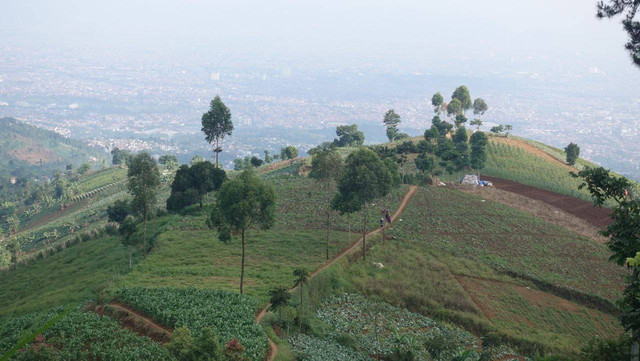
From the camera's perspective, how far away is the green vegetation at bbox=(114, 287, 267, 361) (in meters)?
26.1

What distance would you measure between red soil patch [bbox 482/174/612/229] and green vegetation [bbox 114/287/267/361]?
49902 mm

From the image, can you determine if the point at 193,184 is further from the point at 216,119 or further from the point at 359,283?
the point at 359,283

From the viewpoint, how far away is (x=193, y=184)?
194 feet

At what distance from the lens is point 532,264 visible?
1855 inches

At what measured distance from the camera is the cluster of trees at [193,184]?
57906 millimetres

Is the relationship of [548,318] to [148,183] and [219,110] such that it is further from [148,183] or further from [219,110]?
[219,110]

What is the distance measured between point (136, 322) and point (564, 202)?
2486 inches

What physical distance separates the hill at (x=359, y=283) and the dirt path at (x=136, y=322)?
125mm

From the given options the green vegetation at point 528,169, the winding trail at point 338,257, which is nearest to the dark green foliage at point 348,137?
the green vegetation at point 528,169

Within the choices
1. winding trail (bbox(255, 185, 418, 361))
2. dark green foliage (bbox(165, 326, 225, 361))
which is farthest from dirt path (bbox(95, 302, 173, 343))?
dark green foliage (bbox(165, 326, 225, 361))

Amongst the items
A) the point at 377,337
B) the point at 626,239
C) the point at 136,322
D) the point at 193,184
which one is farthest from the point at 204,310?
the point at 193,184

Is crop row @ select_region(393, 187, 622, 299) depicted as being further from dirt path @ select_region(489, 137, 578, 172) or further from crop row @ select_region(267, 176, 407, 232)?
dirt path @ select_region(489, 137, 578, 172)

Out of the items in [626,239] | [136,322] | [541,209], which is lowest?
[136,322]

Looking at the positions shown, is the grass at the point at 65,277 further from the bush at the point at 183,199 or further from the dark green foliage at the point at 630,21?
the dark green foliage at the point at 630,21
